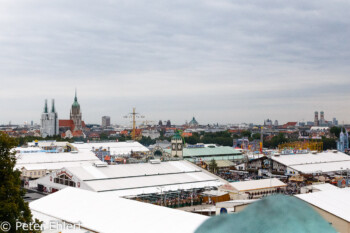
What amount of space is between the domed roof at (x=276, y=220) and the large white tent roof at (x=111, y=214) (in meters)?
10.6

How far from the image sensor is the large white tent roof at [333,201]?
50.3 ft

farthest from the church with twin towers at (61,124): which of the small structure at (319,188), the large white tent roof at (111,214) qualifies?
the large white tent roof at (111,214)

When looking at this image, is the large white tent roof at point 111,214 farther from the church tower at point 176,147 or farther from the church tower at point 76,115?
the church tower at point 76,115

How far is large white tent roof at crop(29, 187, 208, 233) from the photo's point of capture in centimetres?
1316

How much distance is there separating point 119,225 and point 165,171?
17.3 m

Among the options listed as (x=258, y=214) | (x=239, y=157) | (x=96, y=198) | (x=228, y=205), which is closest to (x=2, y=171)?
(x=96, y=198)

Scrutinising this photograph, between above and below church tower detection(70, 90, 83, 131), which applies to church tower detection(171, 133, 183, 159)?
below

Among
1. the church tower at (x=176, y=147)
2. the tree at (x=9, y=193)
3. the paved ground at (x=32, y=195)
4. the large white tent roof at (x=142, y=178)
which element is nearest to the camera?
the tree at (x=9, y=193)

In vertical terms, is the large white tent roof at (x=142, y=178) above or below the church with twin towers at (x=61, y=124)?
below

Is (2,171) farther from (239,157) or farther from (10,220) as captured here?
(239,157)

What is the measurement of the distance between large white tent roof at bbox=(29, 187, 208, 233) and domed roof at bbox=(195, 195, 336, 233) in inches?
416

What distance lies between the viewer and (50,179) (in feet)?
96.5

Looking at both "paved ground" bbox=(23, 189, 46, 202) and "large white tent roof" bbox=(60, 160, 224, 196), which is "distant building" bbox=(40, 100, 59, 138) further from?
"large white tent roof" bbox=(60, 160, 224, 196)

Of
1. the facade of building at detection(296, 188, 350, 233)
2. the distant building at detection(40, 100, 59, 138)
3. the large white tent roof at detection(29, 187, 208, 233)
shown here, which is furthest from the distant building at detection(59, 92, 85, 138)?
the facade of building at detection(296, 188, 350, 233)
